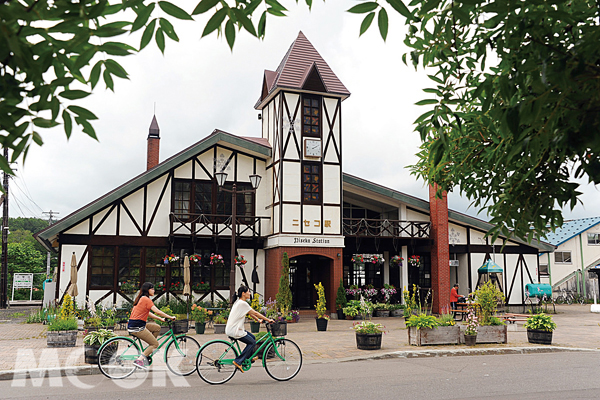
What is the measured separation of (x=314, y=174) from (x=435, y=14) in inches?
764

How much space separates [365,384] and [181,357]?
3.29 meters

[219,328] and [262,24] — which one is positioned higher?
[262,24]

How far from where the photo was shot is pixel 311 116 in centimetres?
2323

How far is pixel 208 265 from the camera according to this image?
22844 mm

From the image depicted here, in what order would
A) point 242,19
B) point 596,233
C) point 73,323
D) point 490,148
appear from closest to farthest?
point 242,19 < point 490,148 < point 73,323 < point 596,233

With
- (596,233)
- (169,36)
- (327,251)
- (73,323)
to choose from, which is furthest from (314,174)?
(596,233)

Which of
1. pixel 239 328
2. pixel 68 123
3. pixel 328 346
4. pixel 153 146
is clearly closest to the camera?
pixel 68 123

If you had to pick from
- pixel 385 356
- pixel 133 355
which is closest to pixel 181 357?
pixel 133 355

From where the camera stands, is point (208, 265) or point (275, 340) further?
point (208, 265)

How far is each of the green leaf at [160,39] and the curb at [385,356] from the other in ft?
29.1

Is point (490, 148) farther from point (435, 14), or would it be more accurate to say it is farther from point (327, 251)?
point (327, 251)

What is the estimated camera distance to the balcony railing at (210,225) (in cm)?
2194

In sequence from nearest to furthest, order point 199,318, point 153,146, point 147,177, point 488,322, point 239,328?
point 239,328 < point 488,322 < point 199,318 < point 147,177 < point 153,146

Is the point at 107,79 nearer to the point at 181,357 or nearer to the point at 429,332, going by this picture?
the point at 181,357
